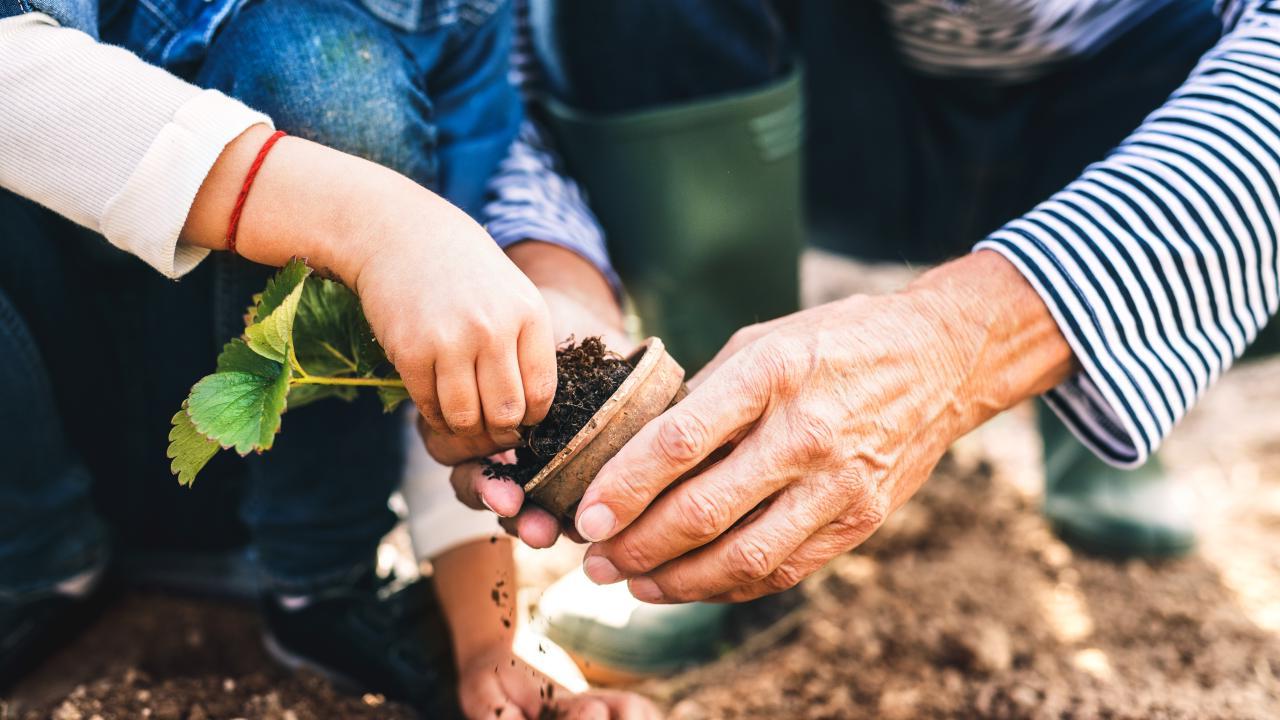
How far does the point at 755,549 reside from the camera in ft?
3.60

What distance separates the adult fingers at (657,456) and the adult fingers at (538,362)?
0.11m

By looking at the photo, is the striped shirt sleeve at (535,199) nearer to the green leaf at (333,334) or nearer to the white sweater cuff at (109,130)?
the green leaf at (333,334)

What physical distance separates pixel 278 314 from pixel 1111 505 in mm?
1865

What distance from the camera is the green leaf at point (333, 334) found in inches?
45.4

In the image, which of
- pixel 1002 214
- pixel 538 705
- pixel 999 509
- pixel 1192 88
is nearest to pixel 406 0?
pixel 538 705

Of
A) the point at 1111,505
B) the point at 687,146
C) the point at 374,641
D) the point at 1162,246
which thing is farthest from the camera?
the point at 1111,505

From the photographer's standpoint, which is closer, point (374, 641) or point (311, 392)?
point (311, 392)

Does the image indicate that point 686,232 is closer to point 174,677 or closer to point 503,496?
point 503,496

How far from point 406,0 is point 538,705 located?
3.31 feet

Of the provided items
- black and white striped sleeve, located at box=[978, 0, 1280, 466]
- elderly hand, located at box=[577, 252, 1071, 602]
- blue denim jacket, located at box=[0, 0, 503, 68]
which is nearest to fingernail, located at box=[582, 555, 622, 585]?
elderly hand, located at box=[577, 252, 1071, 602]

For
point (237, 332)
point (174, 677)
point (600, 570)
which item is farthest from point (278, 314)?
point (174, 677)

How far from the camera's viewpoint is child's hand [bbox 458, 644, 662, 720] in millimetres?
1241

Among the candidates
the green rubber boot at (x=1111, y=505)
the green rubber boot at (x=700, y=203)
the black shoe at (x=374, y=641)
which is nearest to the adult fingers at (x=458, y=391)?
the black shoe at (x=374, y=641)

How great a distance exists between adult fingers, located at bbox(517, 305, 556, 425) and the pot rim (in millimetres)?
57
